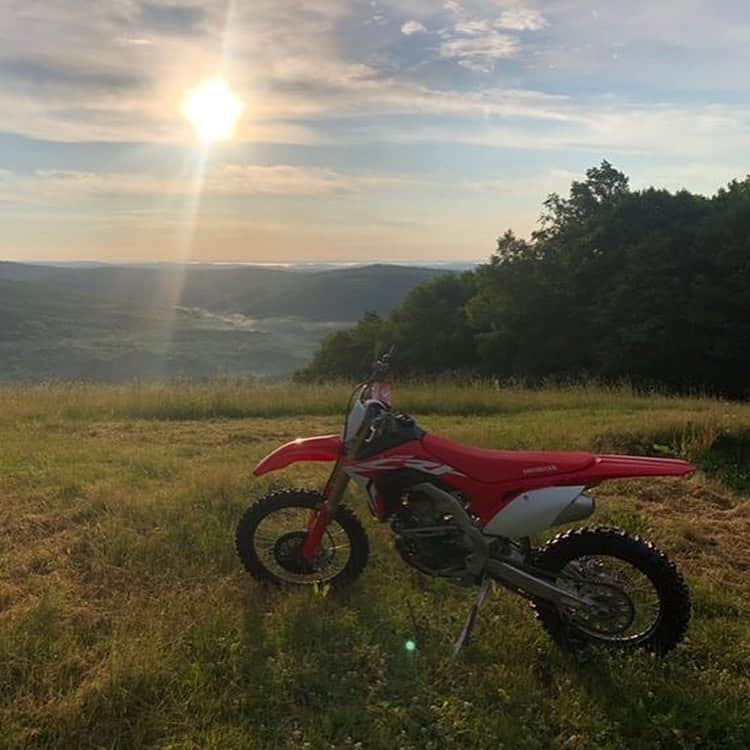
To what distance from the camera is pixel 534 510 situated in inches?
140

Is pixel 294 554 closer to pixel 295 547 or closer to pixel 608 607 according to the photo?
pixel 295 547

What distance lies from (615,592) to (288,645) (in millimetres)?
1641

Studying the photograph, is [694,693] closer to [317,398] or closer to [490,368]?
[317,398]

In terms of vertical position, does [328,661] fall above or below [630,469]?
below

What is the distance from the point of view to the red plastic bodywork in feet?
11.7

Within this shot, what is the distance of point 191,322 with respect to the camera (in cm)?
8906

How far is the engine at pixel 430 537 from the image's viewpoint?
3742 mm

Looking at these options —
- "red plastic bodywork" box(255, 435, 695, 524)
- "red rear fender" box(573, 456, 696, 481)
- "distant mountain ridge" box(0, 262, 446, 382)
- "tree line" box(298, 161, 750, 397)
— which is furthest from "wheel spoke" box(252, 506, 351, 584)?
"distant mountain ridge" box(0, 262, 446, 382)

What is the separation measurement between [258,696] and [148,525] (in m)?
2.29

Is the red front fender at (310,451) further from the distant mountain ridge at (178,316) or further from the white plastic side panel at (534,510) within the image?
the distant mountain ridge at (178,316)

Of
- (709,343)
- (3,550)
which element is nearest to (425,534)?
(3,550)

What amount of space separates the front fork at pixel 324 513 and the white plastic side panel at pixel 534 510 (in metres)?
0.90

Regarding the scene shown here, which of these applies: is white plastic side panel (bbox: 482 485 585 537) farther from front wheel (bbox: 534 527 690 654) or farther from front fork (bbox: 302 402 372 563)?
front fork (bbox: 302 402 372 563)

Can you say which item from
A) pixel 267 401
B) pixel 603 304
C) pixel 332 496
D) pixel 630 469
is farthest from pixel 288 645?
pixel 603 304
